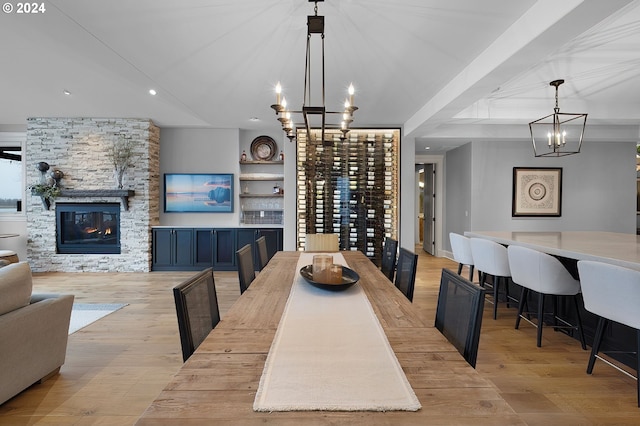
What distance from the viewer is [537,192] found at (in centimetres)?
603

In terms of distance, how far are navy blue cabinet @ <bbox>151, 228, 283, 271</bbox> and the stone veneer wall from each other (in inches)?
8.7

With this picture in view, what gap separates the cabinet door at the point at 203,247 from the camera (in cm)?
570

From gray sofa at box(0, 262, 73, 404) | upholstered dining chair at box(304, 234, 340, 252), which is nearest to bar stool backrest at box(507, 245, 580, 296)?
upholstered dining chair at box(304, 234, 340, 252)

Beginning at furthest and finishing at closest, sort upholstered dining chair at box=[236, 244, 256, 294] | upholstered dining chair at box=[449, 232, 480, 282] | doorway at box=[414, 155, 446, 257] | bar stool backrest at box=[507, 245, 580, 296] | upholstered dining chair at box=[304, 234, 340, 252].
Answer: doorway at box=[414, 155, 446, 257] < upholstered dining chair at box=[449, 232, 480, 282] < upholstered dining chair at box=[304, 234, 340, 252] < bar stool backrest at box=[507, 245, 580, 296] < upholstered dining chair at box=[236, 244, 256, 294]

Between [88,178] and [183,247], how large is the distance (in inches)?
Result: 80.2

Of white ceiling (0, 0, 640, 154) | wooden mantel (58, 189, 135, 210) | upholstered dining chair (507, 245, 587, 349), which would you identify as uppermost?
white ceiling (0, 0, 640, 154)

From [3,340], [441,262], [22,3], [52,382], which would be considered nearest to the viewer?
[3,340]

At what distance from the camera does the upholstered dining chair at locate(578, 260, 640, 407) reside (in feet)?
6.10

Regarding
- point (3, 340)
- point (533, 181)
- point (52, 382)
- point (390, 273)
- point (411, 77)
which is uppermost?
point (411, 77)

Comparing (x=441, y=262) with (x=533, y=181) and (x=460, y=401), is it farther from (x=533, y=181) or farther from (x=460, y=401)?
(x=460, y=401)

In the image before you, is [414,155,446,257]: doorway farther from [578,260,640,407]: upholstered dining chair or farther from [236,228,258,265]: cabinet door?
[578,260,640,407]: upholstered dining chair

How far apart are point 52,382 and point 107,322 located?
45.3 inches

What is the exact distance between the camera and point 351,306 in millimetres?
1550

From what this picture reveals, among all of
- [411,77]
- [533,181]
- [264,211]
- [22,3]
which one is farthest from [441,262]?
[22,3]
